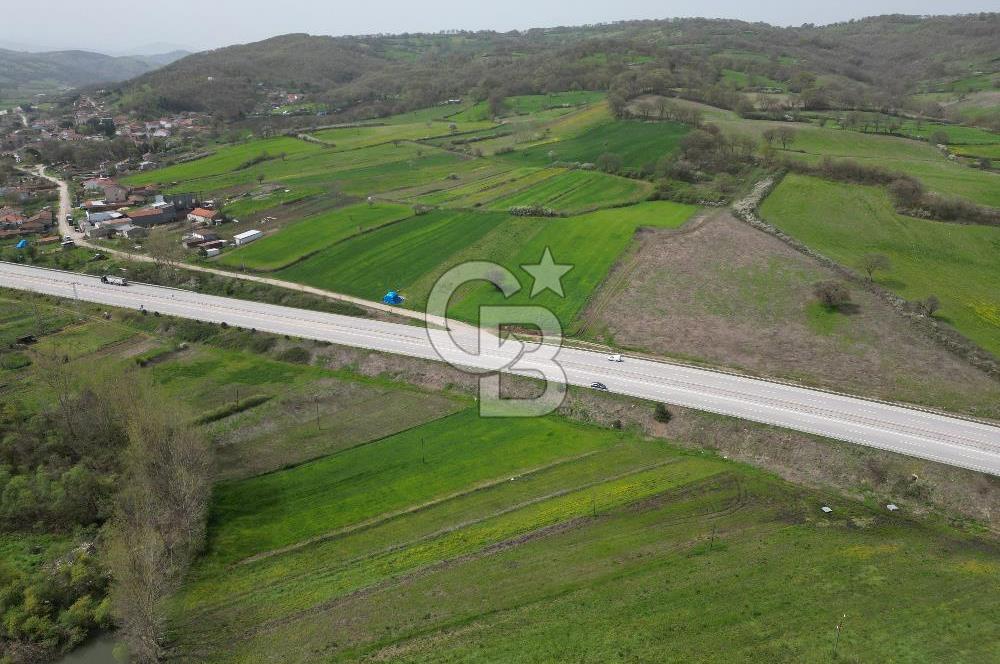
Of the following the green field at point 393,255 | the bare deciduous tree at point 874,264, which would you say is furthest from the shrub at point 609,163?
the bare deciduous tree at point 874,264

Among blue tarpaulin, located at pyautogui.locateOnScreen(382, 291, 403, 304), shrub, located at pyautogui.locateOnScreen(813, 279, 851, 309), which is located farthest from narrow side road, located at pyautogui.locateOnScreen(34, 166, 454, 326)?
shrub, located at pyautogui.locateOnScreen(813, 279, 851, 309)

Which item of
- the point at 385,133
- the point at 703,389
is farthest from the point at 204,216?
the point at 703,389

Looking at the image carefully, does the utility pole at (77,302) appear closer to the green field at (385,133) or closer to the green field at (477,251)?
the green field at (477,251)

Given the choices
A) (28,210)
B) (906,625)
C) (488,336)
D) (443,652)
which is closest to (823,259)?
(488,336)

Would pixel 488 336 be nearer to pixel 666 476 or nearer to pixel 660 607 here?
pixel 666 476

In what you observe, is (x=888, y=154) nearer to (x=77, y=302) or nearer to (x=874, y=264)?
(x=874, y=264)

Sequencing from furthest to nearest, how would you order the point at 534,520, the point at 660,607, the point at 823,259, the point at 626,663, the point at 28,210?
the point at 28,210
the point at 823,259
the point at 534,520
the point at 660,607
the point at 626,663
